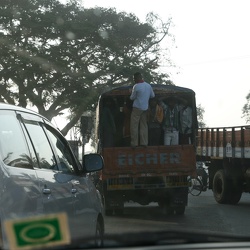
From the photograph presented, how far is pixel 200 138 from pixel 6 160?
15930 millimetres

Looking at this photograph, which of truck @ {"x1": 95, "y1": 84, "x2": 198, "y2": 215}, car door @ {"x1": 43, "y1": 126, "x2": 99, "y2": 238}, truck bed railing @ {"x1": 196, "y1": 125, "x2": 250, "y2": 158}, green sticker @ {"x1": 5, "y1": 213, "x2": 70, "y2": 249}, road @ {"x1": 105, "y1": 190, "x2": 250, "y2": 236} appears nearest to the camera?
green sticker @ {"x1": 5, "y1": 213, "x2": 70, "y2": 249}

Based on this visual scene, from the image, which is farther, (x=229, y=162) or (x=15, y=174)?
(x=229, y=162)

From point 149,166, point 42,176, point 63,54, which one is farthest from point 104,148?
point 63,54

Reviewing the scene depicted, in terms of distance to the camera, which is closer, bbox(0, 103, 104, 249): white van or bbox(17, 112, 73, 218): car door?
bbox(0, 103, 104, 249): white van

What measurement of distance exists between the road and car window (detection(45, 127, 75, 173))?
3.11m

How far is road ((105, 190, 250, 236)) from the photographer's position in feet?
34.5

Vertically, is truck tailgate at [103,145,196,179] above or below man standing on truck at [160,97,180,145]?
below

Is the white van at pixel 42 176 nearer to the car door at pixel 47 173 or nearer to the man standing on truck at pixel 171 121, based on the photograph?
the car door at pixel 47 173

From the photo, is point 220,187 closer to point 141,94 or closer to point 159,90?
point 159,90

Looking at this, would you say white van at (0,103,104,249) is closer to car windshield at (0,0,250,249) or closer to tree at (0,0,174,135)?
car windshield at (0,0,250,249)

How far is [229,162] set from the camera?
17.3m

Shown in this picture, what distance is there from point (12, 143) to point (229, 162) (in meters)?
13.4

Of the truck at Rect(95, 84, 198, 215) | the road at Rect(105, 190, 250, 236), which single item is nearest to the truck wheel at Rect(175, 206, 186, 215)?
the truck at Rect(95, 84, 198, 215)

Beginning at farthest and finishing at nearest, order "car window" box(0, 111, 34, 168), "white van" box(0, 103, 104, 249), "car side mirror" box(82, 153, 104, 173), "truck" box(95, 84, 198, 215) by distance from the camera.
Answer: "truck" box(95, 84, 198, 215) < "car side mirror" box(82, 153, 104, 173) < "car window" box(0, 111, 34, 168) < "white van" box(0, 103, 104, 249)
